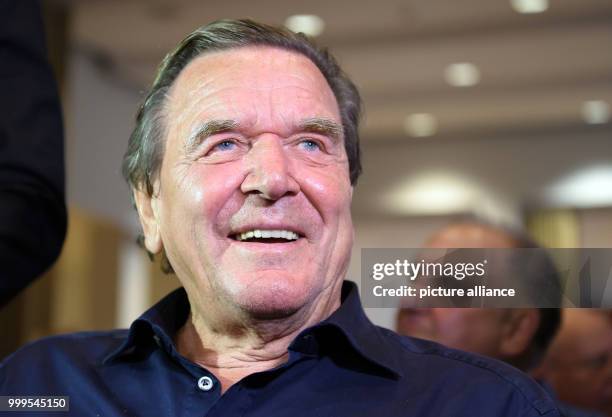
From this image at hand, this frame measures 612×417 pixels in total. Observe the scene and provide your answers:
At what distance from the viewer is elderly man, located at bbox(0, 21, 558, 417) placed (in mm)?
1074

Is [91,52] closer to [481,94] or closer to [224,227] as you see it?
[481,94]

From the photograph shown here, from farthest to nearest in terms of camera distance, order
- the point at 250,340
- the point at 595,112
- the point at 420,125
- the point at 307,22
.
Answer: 1. the point at 420,125
2. the point at 595,112
3. the point at 307,22
4. the point at 250,340

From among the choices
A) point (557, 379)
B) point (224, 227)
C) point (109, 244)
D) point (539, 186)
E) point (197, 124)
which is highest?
point (539, 186)

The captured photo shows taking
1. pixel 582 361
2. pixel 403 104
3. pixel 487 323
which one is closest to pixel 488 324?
pixel 487 323

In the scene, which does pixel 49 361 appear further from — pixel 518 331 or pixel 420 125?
pixel 420 125

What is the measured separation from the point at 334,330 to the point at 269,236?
0.46 feet

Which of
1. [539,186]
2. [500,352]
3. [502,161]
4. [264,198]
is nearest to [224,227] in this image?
[264,198]

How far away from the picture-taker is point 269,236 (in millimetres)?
1117

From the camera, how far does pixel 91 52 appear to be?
16.6 feet

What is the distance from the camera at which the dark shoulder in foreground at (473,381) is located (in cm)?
103

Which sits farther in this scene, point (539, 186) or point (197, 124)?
point (539, 186)

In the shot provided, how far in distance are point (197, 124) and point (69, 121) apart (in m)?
3.43

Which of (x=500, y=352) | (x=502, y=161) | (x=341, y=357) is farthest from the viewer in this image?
(x=502, y=161)

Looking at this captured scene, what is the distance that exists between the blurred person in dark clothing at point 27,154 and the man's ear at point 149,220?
0.13 metres
